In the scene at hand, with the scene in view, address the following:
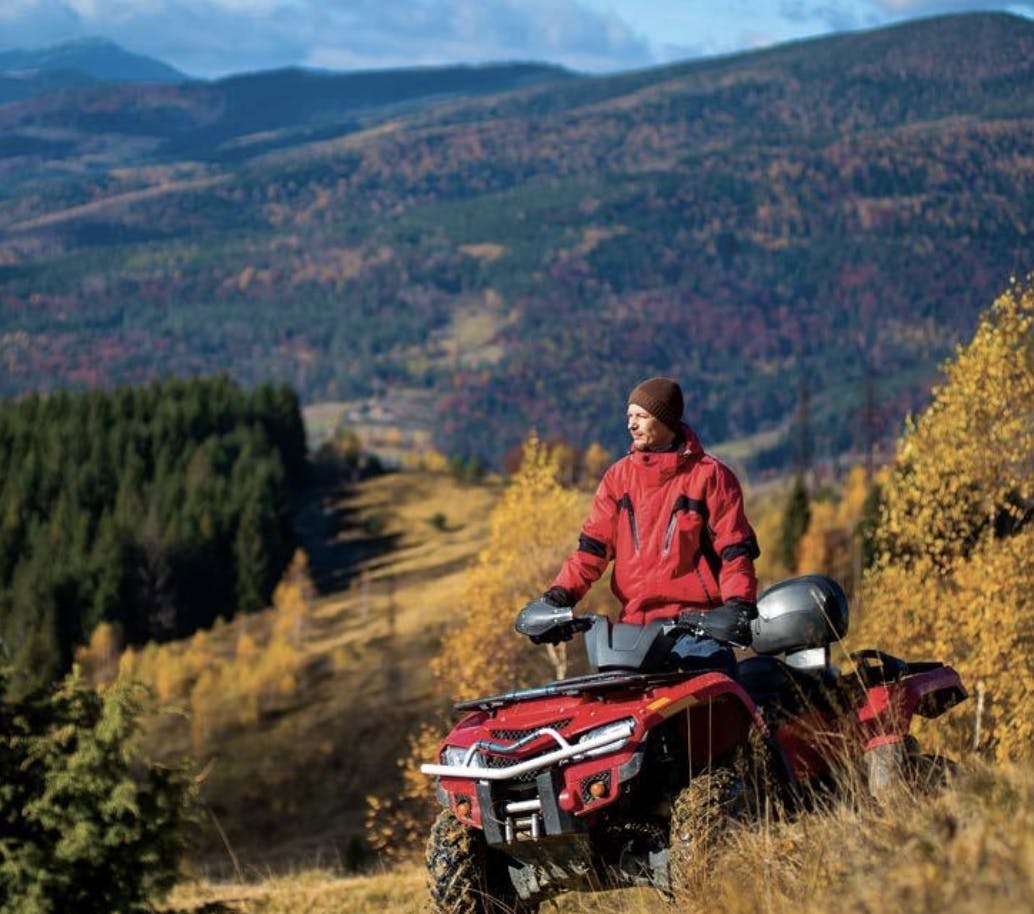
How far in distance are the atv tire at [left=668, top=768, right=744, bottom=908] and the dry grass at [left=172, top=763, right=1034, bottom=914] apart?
0.09 m

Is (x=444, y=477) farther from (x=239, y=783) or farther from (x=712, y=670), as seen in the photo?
(x=712, y=670)

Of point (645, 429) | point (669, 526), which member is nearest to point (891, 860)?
point (669, 526)

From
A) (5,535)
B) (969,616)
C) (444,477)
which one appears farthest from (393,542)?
(969,616)

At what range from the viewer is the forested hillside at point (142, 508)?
14825 centimetres

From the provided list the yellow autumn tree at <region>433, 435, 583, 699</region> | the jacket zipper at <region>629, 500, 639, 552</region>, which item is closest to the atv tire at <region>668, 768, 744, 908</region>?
the jacket zipper at <region>629, 500, 639, 552</region>

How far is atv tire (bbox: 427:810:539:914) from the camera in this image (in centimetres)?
892

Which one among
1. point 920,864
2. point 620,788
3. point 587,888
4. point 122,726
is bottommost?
point 122,726

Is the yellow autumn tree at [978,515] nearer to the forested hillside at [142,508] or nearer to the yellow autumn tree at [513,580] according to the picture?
the yellow autumn tree at [513,580]

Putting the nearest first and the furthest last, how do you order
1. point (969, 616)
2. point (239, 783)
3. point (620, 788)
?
1. point (620, 788)
2. point (969, 616)
3. point (239, 783)

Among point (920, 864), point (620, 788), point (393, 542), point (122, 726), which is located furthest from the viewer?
point (393, 542)

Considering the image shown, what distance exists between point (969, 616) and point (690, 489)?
1580 centimetres

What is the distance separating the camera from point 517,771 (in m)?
8.35

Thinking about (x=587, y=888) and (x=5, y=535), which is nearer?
(x=587, y=888)

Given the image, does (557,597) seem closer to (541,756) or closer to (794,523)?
(541,756)
